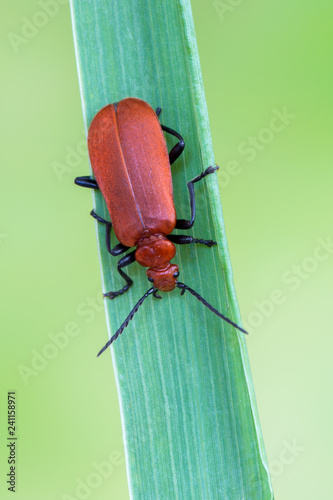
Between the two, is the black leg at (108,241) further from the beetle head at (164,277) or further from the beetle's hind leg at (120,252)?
the beetle head at (164,277)

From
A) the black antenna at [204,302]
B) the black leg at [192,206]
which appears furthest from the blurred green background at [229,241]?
the black antenna at [204,302]

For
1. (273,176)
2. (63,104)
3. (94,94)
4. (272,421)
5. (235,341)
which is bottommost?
(272,421)

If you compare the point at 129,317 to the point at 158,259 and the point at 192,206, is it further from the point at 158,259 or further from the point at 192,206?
the point at 192,206

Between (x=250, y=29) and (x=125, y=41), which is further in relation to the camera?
(x=250, y=29)

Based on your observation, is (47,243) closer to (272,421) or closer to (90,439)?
(90,439)

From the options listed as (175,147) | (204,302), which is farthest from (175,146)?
(204,302)

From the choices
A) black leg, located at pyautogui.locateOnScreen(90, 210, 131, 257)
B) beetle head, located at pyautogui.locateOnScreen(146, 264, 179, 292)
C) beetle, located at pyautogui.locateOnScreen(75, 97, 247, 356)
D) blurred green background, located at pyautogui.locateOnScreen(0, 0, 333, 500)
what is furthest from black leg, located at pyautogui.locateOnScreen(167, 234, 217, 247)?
blurred green background, located at pyautogui.locateOnScreen(0, 0, 333, 500)

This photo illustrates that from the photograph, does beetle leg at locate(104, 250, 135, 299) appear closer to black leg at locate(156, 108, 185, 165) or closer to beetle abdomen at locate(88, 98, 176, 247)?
beetle abdomen at locate(88, 98, 176, 247)

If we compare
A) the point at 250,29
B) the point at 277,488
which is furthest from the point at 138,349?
the point at 250,29
